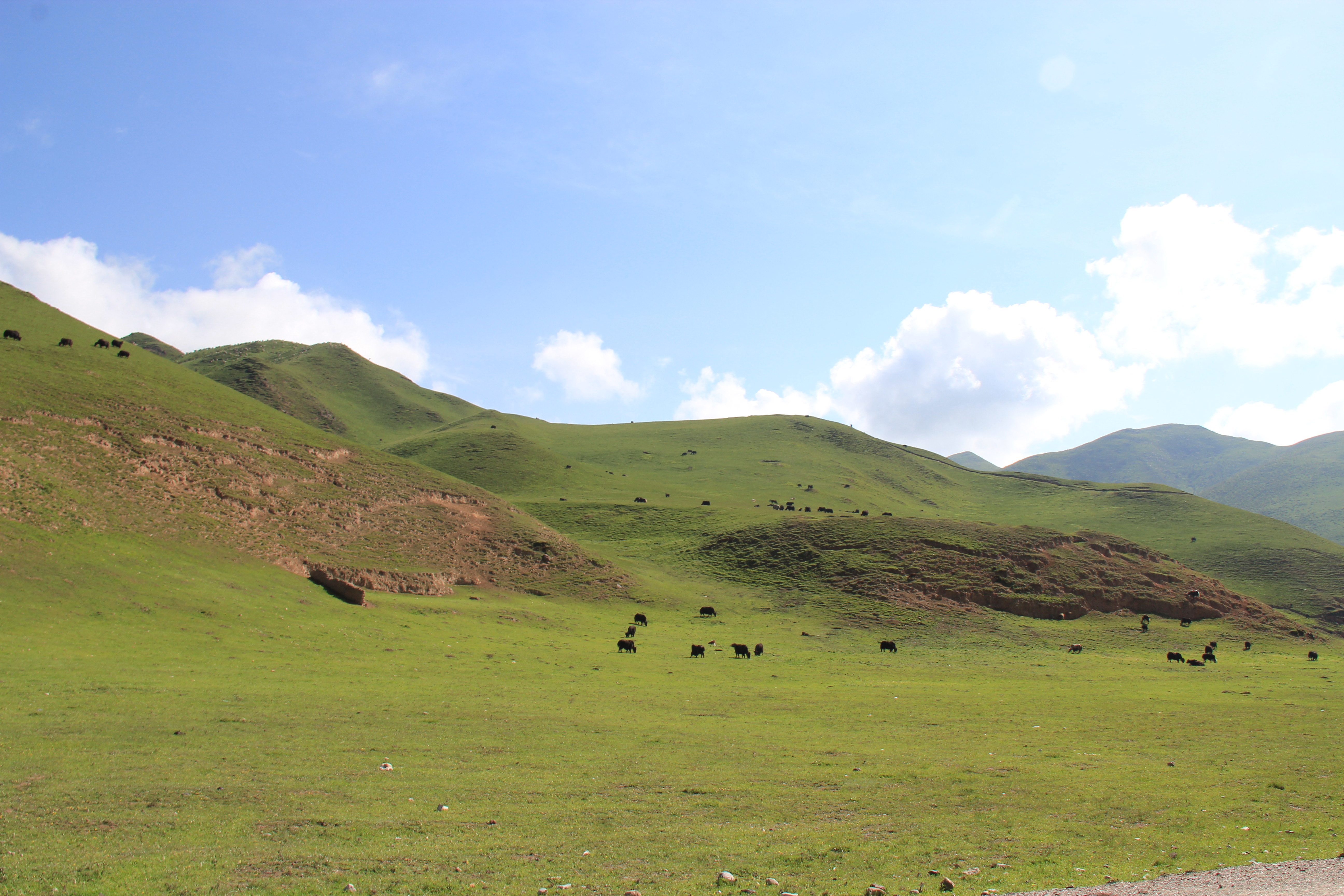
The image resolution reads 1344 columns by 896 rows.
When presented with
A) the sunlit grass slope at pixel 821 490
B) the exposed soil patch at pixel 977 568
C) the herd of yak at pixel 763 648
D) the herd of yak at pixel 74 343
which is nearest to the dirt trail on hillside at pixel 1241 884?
the herd of yak at pixel 763 648

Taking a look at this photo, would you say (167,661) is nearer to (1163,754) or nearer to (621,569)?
(1163,754)

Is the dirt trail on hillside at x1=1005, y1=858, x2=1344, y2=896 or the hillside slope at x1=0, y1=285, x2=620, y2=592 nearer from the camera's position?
the dirt trail on hillside at x1=1005, y1=858, x2=1344, y2=896

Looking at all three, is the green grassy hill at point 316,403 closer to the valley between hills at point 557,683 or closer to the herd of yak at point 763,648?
the valley between hills at point 557,683

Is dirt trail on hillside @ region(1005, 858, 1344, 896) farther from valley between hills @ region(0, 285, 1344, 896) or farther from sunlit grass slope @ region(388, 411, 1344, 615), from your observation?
sunlit grass slope @ region(388, 411, 1344, 615)

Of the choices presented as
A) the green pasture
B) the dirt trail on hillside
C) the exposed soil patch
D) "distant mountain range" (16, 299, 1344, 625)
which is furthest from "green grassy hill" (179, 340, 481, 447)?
the dirt trail on hillside

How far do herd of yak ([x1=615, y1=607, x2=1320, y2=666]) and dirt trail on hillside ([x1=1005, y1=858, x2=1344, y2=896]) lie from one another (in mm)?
34351

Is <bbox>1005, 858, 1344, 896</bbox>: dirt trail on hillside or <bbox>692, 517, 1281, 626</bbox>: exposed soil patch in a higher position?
<bbox>692, 517, 1281, 626</bbox>: exposed soil patch

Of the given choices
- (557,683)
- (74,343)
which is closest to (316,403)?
(74,343)

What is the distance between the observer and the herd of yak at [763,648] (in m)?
46.9

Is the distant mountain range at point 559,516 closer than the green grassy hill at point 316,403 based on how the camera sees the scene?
Yes

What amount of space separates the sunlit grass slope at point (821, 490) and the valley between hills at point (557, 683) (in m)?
3.34

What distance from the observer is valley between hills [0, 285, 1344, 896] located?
12.9m

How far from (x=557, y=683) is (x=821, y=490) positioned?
11124 centimetres

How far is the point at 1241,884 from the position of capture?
1198cm
